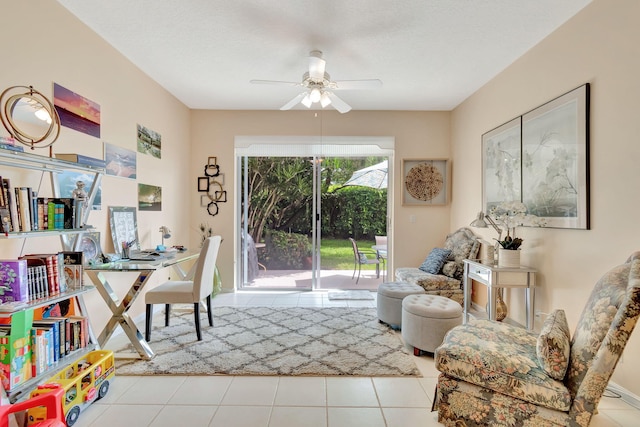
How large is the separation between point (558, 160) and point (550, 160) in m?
0.09

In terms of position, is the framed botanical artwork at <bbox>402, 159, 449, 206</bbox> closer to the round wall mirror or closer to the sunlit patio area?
the sunlit patio area

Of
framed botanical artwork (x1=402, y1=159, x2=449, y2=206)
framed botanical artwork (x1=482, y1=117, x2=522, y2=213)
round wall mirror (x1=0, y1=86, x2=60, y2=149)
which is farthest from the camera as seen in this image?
framed botanical artwork (x1=402, y1=159, x2=449, y2=206)

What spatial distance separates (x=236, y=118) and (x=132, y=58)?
1705 millimetres

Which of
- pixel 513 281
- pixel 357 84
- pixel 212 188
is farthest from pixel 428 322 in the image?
pixel 212 188

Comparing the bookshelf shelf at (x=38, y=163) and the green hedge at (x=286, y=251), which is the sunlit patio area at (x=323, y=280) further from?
the bookshelf shelf at (x=38, y=163)

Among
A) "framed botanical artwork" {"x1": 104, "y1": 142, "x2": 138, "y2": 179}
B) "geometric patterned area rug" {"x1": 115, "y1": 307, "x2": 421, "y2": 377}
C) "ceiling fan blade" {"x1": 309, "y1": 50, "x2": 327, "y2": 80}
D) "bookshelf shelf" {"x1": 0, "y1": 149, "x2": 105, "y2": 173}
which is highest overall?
"ceiling fan blade" {"x1": 309, "y1": 50, "x2": 327, "y2": 80}

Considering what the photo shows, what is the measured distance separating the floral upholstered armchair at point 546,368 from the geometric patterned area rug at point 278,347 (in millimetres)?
696

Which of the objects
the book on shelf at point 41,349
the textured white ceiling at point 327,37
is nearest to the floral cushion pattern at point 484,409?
the book on shelf at point 41,349

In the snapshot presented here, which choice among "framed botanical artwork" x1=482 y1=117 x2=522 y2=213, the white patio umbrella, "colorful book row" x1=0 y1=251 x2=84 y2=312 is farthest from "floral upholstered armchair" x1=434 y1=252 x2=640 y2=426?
the white patio umbrella

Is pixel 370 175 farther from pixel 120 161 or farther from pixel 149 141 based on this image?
pixel 120 161

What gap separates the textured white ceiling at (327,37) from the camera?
2318mm

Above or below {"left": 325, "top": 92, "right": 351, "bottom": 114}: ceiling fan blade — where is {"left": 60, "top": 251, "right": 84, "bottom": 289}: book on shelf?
below

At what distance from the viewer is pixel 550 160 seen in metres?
2.63

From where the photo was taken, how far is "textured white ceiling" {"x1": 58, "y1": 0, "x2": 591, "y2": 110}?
232 centimetres
